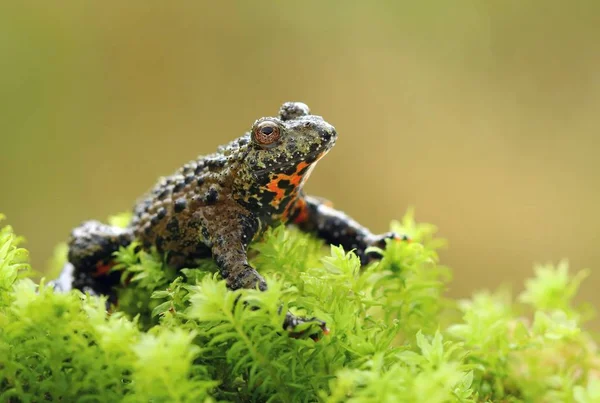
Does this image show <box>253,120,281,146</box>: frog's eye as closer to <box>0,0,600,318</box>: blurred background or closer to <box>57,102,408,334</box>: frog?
<box>57,102,408,334</box>: frog

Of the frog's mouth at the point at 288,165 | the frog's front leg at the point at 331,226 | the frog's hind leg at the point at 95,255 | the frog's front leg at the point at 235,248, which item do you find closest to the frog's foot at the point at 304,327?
the frog's front leg at the point at 235,248

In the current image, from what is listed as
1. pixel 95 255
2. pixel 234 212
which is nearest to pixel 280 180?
pixel 234 212

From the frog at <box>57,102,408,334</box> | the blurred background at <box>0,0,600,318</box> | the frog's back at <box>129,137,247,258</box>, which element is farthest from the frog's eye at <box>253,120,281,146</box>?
the blurred background at <box>0,0,600,318</box>

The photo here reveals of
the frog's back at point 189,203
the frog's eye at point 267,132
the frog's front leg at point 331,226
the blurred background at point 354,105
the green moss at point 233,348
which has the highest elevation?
the blurred background at point 354,105

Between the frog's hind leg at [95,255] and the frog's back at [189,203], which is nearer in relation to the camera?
the frog's back at [189,203]

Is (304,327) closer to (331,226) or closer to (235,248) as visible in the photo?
(235,248)

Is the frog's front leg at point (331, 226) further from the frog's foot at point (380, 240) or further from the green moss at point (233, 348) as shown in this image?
the green moss at point (233, 348)
